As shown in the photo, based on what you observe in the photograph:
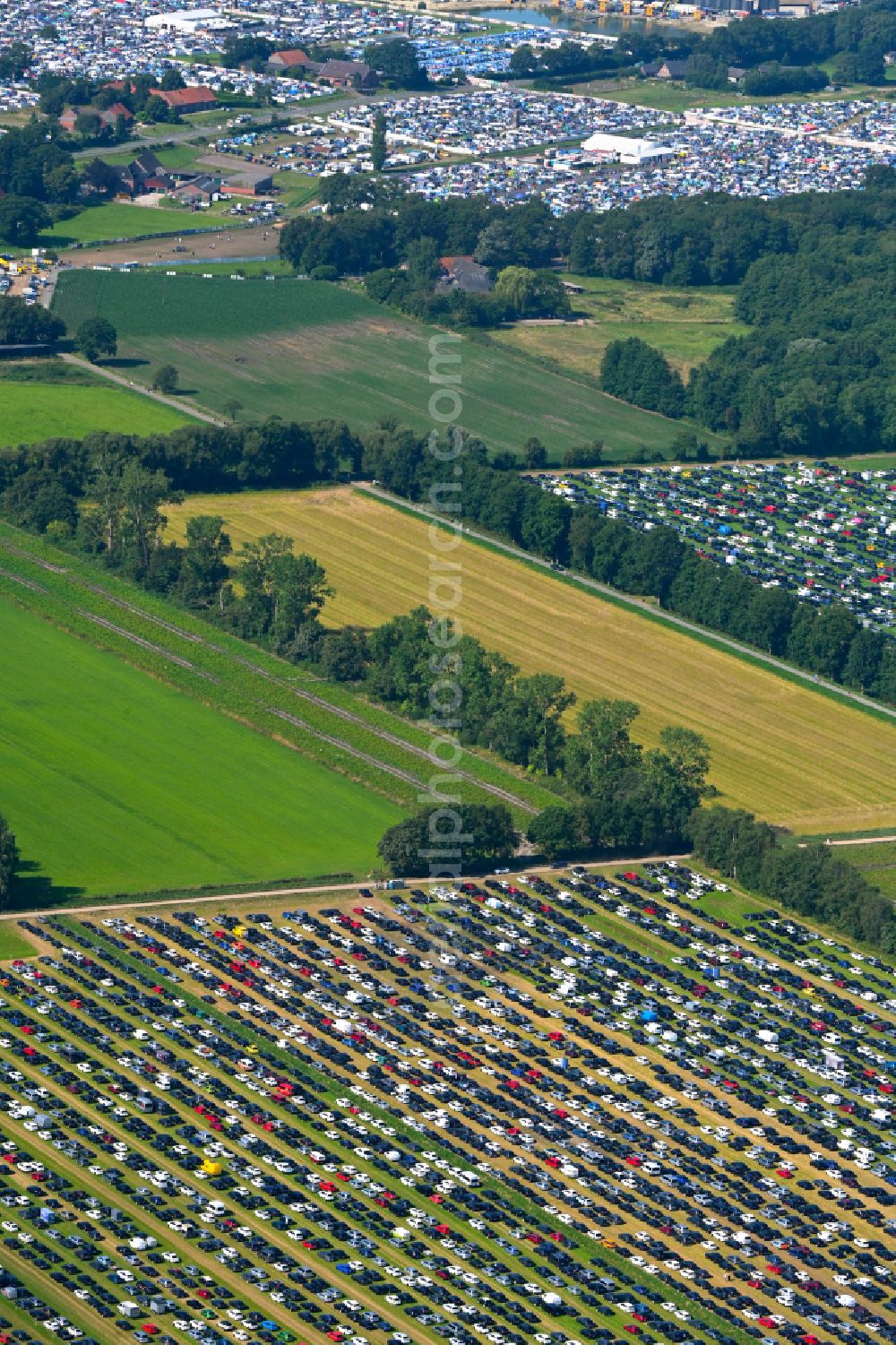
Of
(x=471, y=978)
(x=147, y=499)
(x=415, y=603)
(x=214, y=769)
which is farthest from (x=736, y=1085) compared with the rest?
(x=147, y=499)

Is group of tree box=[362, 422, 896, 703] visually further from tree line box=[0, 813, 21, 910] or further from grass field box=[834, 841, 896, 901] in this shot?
tree line box=[0, 813, 21, 910]

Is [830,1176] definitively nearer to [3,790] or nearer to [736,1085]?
[736,1085]

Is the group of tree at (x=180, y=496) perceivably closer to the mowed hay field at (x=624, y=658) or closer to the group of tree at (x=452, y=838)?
the mowed hay field at (x=624, y=658)

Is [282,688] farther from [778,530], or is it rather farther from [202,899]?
[778,530]

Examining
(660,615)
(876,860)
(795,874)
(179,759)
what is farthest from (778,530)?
(795,874)

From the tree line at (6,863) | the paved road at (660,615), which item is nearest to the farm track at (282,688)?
the tree line at (6,863)

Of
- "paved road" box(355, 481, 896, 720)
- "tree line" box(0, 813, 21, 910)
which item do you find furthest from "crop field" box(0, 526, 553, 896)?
"paved road" box(355, 481, 896, 720)
